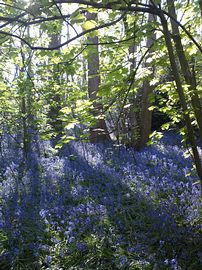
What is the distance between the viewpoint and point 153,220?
482 centimetres

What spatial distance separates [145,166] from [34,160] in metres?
3.12

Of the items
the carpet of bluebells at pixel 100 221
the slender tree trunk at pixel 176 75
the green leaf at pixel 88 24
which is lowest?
the carpet of bluebells at pixel 100 221

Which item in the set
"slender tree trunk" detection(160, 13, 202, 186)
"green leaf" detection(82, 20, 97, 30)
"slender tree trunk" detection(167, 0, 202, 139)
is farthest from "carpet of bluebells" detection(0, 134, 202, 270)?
"green leaf" detection(82, 20, 97, 30)

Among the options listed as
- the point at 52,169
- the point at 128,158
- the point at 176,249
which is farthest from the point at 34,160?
the point at 176,249

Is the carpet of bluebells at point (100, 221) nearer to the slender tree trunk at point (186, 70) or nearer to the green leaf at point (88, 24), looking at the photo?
the slender tree trunk at point (186, 70)

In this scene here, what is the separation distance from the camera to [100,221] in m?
4.86

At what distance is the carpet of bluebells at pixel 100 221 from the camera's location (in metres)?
4.20

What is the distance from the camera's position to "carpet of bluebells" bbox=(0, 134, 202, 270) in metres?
4.20

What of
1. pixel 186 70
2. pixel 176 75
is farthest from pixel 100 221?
pixel 176 75

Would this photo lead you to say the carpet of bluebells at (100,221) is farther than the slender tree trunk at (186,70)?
Yes

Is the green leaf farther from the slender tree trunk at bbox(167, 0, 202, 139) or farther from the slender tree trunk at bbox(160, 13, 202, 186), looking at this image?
the slender tree trunk at bbox(167, 0, 202, 139)

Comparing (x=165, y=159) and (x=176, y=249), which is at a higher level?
(x=165, y=159)

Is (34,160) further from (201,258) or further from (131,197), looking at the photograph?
(201,258)

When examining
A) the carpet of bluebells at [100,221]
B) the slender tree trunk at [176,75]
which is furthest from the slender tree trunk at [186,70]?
the carpet of bluebells at [100,221]
